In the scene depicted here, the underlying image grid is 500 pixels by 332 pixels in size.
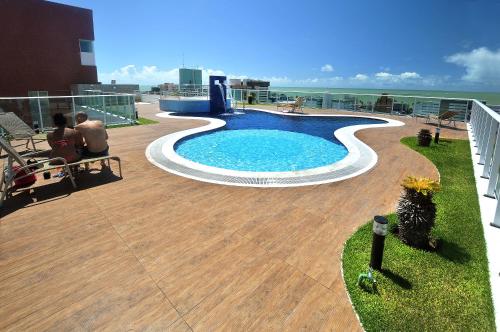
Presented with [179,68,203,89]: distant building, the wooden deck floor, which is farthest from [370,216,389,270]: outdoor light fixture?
[179,68,203,89]: distant building

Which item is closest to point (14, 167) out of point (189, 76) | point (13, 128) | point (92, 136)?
point (92, 136)

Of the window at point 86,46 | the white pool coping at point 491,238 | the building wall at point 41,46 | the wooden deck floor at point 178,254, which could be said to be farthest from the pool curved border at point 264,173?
the window at point 86,46

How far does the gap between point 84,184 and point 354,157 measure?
652 centimetres

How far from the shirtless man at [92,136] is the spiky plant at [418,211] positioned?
556cm

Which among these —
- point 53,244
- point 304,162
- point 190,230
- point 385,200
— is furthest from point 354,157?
point 53,244

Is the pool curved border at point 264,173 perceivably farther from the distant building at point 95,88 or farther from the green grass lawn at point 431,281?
the distant building at point 95,88

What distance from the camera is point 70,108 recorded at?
35.3 ft

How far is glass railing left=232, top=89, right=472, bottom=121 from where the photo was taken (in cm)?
1432

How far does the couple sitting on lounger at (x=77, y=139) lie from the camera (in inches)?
197

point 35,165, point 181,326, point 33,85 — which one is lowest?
point 181,326

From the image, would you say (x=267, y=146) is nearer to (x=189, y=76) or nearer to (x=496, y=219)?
(x=496, y=219)

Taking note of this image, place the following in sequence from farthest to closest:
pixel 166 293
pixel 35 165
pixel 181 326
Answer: pixel 35 165
pixel 166 293
pixel 181 326

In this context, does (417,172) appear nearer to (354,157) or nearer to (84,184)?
(354,157)

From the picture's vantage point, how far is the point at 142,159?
7.13 m
